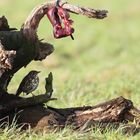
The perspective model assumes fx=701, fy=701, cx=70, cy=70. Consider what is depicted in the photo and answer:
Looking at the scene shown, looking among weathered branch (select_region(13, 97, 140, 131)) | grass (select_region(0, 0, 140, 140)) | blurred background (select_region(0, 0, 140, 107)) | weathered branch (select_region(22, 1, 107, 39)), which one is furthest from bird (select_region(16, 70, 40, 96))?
blurred background (select_region(0, 0, 140, 107))

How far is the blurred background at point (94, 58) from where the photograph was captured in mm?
12867

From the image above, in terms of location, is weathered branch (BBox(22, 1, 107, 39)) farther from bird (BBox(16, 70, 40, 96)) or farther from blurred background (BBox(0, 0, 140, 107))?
blurred background (BBox(0, 0, 140, 107))

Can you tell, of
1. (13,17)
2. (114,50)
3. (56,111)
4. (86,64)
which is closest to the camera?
(56,111)

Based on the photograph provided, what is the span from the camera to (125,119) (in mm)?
8664

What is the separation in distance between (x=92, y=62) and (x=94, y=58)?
28.9 inches

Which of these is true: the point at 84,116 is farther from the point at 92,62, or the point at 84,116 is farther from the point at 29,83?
the point at 92,62

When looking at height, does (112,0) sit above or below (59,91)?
above

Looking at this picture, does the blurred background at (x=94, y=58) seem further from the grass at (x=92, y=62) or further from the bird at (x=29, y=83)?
the bird at (x=29, y=83)

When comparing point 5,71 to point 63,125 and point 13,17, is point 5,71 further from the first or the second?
point 13,17

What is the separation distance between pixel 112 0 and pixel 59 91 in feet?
53.6

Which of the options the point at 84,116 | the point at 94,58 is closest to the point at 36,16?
the point at 84,116

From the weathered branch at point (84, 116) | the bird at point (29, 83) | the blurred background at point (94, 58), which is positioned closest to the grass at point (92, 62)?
the blurred background at point (94, 58)

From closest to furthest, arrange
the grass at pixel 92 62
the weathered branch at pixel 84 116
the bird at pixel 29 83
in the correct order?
the weathered branch at pixel 84 116 < the bird at pixel 29 83 < the grass at pixel 92 62

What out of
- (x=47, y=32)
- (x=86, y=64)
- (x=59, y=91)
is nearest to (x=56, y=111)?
(x=59, y=91)
